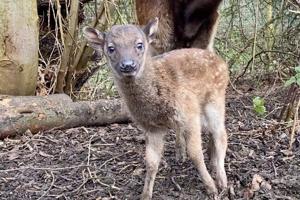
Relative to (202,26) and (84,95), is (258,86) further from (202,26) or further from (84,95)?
(202,26)

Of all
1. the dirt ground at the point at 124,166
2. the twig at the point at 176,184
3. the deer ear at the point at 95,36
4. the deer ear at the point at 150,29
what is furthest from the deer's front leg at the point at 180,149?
the deer ear at the point at 95,36

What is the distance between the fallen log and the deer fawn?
1201mm

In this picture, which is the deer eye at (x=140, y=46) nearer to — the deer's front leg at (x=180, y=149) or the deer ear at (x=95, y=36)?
the deer ear at (x=95, y=36)

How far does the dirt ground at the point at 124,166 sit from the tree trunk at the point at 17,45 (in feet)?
1.87

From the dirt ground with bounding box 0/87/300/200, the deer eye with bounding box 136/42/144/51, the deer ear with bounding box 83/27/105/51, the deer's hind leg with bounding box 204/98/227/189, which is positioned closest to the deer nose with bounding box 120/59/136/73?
the deer eye with bounding box 136/42/144/51

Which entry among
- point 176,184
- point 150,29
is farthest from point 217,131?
point 150,29

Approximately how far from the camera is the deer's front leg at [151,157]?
3652 mm

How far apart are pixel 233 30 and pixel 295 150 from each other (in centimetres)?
343

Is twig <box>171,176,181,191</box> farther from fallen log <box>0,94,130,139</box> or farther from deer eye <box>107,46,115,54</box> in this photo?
fallen log <box>0,94,130,139</box>

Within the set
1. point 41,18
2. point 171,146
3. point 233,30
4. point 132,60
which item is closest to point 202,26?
point 171,146

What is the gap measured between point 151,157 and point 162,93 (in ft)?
1.31

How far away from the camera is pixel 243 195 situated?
3678 mm

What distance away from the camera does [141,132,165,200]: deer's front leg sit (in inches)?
144

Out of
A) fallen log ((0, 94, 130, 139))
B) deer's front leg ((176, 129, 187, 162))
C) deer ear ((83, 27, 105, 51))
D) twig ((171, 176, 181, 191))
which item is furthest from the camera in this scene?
fallen log ((0, 94, 130, 139))
